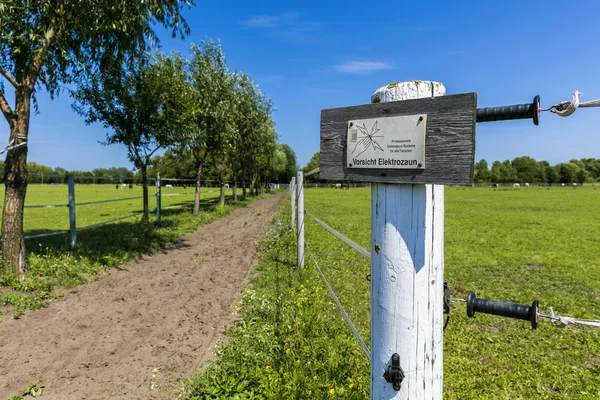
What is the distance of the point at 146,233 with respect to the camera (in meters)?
10.1

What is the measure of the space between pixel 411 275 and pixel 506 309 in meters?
0.39

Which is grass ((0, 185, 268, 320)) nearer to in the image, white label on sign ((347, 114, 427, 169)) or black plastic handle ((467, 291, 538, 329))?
A: white label on sign ((347, 114, 427, 169))

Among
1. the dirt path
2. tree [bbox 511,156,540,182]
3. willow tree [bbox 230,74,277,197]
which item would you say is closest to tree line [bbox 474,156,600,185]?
tree [bbox 511,156,540,182]

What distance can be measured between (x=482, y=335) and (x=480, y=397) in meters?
1.44

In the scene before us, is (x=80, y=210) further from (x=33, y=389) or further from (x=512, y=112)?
(x=512, y=112)

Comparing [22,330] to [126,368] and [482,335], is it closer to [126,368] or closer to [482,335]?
[126,368]

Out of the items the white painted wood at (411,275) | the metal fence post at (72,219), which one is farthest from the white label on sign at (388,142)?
the metal fence post at (72,219)

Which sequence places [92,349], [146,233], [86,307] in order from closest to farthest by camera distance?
[92,349]
[86,307]
[146,233]

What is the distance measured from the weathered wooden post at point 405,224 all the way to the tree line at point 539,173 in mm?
133942

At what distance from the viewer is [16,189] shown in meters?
6.09

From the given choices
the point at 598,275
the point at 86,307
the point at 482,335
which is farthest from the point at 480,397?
the point at 598,275

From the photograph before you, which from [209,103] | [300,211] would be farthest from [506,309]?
[209,103]

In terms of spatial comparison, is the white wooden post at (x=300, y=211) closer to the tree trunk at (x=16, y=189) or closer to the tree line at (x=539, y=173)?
the tree trunk at (x=16, y=189)

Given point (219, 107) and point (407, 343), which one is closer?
point (407, 343)
